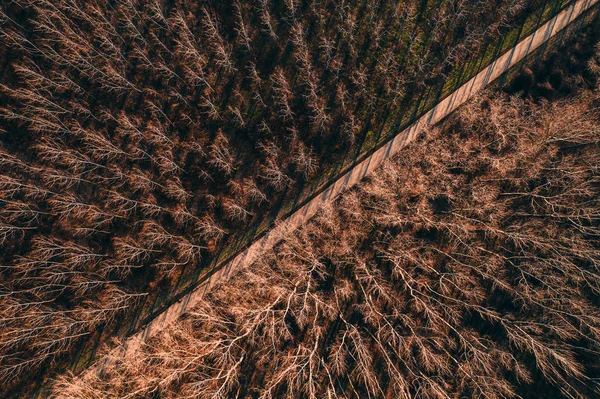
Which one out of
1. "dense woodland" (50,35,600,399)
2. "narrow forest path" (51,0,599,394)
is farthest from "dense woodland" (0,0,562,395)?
"dense woodland" (50,35,600,399)

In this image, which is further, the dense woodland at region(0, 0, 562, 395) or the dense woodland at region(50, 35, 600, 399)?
the dense woodland at region(0, 0, 562, 395)

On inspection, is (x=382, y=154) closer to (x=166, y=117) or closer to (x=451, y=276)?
(x=451, y=276)

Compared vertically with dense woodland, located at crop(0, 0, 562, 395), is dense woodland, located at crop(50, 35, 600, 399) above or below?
below

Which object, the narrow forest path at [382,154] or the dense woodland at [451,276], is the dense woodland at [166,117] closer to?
the narrow forest path at [382,154]

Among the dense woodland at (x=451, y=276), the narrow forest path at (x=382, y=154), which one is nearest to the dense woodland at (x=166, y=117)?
the narrow forest path at (x=382, y=154)

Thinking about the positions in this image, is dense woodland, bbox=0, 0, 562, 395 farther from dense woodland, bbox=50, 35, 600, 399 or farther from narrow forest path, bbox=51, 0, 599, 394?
dense woodland, bbox=50, 35, 600, 399
